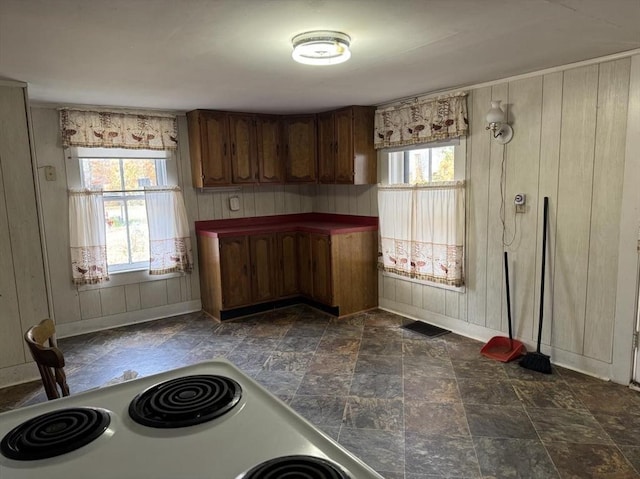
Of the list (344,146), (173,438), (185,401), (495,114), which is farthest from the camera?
(344,146)

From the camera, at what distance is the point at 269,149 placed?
16.5ft

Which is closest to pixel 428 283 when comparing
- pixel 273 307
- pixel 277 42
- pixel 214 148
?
pixel 273 307

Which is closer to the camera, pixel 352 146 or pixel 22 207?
pixel 22 207

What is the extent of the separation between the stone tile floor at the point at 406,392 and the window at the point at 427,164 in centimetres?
148

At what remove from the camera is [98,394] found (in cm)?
128

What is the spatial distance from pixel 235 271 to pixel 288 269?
68 cm

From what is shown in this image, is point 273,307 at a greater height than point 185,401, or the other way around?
point 185,401

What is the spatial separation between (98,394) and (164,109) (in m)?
3.84

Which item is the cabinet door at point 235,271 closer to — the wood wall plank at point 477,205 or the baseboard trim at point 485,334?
the baseboard trim at point 485,334

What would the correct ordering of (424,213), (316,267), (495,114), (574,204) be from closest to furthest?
(574,204) < (495,114) < (424,213) < (316,267)

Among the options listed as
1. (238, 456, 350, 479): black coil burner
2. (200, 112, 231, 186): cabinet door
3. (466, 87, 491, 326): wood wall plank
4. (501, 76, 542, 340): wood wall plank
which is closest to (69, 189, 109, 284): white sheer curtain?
(200, 112, 231, 186): cabinet door

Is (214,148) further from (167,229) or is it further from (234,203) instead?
(167,229)

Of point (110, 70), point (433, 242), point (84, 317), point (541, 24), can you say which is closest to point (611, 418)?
point (433, 242)

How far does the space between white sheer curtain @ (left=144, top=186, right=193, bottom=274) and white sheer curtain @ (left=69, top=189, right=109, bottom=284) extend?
0.46 m
